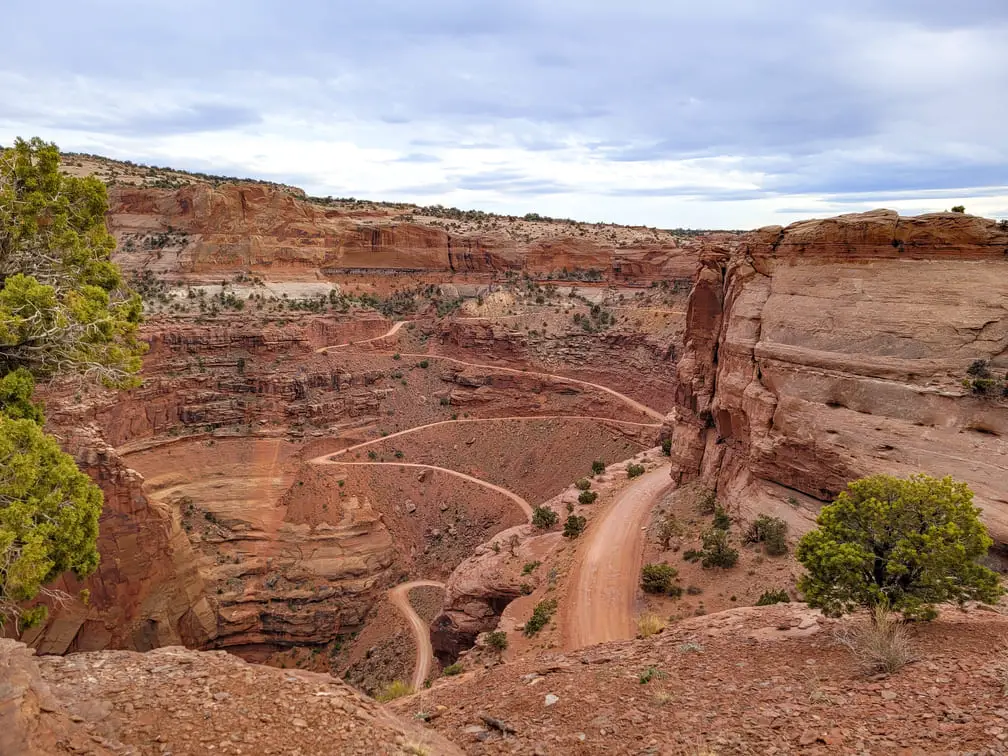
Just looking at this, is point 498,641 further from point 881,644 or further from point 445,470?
point 445,470

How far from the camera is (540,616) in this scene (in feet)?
60.7

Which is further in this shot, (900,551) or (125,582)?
(125,582)

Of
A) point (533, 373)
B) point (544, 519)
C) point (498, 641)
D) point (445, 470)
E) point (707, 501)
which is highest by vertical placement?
point (533, 373)

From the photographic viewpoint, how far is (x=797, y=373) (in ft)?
58.6

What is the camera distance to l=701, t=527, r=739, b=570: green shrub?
17766mm

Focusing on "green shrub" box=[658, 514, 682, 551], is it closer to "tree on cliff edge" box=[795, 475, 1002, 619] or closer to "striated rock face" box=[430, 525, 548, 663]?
"striated rock face" box=[430, 525, 548, 663]

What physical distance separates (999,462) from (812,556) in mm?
6206

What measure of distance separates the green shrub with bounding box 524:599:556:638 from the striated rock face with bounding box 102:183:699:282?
141ft

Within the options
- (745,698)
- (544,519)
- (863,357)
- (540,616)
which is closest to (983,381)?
(863,357)

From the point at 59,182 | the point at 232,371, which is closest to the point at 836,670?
the point at 59,182

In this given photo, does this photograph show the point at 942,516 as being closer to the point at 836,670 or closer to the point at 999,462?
the point at 836,670

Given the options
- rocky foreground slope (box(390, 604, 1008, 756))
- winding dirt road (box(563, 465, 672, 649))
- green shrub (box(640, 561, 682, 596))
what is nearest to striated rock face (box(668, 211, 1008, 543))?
green shrub (box(640, 561, 682, 596))

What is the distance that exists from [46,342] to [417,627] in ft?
72.0

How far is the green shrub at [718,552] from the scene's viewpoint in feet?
Answer: 58.3
